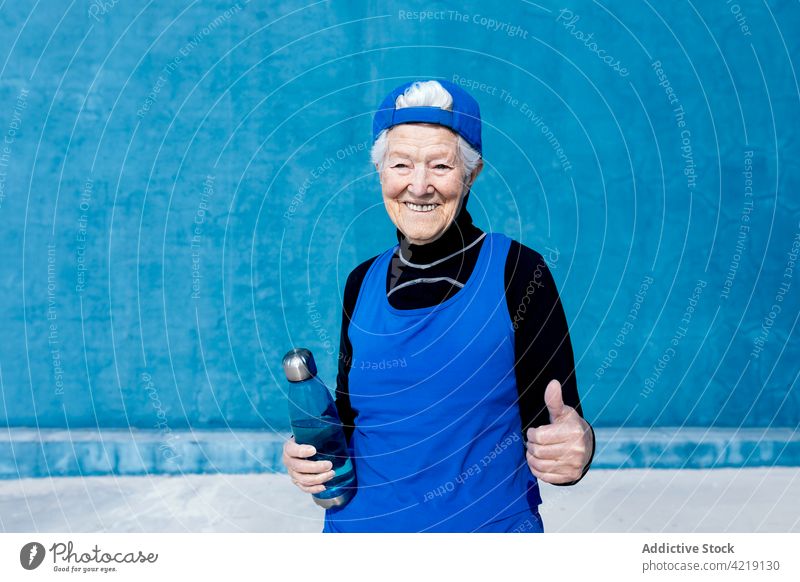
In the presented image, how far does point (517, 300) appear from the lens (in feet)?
5.00

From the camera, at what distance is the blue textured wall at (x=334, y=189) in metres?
4.27

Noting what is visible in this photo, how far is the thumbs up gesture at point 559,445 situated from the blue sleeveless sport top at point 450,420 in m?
→ 0.06

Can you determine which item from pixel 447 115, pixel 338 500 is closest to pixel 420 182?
pixel 447 115

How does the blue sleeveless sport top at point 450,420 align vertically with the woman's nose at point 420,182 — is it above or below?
below

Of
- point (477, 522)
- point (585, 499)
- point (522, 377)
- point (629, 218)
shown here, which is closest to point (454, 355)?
point (522, 377)

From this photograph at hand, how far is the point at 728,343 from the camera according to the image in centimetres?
432

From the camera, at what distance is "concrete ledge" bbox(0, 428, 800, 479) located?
4.28 meters

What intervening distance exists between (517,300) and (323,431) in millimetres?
465

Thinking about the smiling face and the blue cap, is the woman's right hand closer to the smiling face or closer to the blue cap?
the smiling face

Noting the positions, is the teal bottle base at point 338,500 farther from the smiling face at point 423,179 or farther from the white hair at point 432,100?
the white hair at point 432,100
